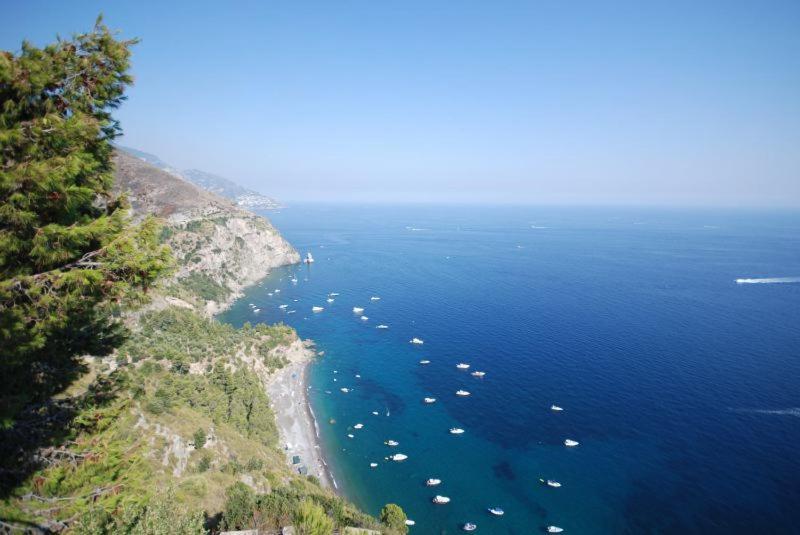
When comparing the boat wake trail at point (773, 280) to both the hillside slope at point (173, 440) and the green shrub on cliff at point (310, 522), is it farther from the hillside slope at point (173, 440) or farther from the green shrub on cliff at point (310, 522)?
the green shrub on cliff at point (310, 522)

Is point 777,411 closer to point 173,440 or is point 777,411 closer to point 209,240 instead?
point 173,440

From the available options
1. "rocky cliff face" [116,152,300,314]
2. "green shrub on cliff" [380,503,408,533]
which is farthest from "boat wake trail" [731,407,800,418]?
"rocky cliff face" [116,152,300,314]

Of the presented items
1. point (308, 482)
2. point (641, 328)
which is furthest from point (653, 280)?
point (308, 482)

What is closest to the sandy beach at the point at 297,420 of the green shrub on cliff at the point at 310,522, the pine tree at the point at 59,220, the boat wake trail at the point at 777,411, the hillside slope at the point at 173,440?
the hillside slope at the point at 173,440

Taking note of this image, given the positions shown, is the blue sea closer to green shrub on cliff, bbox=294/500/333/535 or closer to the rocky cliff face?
the rocky cliff face

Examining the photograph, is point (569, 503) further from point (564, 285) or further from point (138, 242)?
point (564, 285)

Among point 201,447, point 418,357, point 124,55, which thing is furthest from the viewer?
point 418,357
